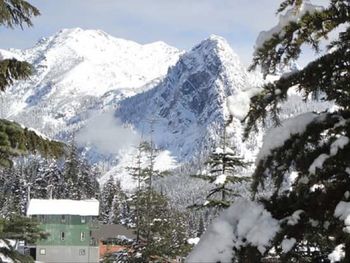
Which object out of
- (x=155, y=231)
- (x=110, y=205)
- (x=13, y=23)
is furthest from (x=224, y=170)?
(x=110, y=205)

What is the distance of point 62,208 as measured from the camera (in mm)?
68812

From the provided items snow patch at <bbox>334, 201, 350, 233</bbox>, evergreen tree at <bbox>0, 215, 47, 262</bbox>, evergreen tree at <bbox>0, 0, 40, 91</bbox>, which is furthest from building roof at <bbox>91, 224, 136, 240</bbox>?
snow patch at <bbox>334, 201, 350, 233</bbox>

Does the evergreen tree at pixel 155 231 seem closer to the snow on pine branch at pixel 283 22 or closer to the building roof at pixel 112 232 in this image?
the snow on pine branch at pixel 283 22

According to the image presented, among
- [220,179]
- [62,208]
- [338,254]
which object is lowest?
[338,254]

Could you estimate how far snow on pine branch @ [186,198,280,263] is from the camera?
16.6 ft

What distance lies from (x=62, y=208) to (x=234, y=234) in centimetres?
6536

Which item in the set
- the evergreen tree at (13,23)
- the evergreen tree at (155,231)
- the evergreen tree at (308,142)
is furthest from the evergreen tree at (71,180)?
the evergreen tree at (308,142)

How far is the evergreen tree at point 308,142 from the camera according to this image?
5.40m

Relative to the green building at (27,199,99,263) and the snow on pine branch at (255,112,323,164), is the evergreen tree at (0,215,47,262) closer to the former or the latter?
the snow on pine branch at (255,112,323,164)

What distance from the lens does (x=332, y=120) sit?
5645 mm

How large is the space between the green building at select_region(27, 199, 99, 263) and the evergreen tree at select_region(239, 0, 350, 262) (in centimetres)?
6415

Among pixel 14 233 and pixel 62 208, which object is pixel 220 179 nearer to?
pixel 14 233

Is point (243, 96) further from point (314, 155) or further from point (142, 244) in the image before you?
point (142, 244)

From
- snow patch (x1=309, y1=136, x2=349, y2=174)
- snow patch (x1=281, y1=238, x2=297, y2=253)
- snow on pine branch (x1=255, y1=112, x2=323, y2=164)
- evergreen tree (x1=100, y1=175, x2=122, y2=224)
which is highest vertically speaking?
evergreen tree (x1=100, y1=175, x2=122, y2=224)
